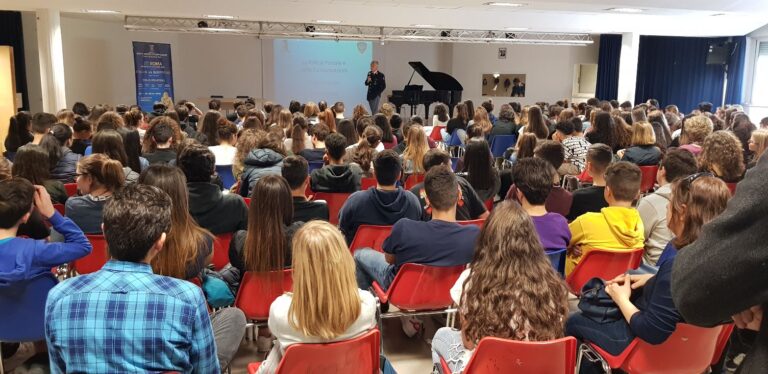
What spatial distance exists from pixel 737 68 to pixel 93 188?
1656 centimetres

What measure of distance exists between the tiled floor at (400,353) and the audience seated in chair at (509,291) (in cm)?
113

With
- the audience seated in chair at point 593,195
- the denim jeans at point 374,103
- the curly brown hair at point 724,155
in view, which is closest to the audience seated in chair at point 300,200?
the audience seated in chair at point 593,195

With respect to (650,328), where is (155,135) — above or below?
above

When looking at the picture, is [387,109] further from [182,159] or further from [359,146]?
[182,159]

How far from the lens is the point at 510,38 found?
49.8 ft

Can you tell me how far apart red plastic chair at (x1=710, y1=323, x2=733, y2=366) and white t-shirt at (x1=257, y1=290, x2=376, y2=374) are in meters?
1.59

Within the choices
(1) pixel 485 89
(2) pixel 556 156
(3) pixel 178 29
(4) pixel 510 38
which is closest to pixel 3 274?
(2) pixel 556 156

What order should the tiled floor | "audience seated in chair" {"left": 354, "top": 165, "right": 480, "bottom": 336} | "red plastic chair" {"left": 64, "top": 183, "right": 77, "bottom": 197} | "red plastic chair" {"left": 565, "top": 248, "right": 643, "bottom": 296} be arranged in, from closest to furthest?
"audience seated in chair" {"left": 354, "top": 165, "right": 480, "bottom": 336}
"red plastic chair" {"left": 565, "top": 248, "right": 643, "bottom": 296}
the tiled floor
"red plastic chair" {"left": 64, "top": 183, "right": 77, "bottom": 197}

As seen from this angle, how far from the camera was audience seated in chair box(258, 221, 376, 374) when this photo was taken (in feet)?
7.08

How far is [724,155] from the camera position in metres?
4.89

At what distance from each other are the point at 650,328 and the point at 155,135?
5.08 meters

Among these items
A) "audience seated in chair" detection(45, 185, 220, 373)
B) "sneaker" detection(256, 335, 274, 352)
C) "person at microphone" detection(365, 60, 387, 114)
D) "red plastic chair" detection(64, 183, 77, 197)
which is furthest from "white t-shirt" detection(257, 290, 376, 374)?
"person at microphone" detection(365, 60, 387, 114)

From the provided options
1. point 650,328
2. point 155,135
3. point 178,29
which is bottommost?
point 650,328

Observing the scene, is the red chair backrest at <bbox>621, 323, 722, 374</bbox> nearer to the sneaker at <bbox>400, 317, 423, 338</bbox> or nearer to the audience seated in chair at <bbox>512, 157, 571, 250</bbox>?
the audience seated in chair at <bbox>512, 157, 571, 250</bbox>
